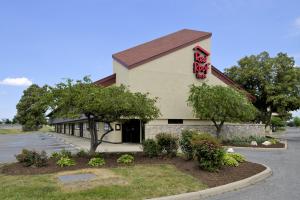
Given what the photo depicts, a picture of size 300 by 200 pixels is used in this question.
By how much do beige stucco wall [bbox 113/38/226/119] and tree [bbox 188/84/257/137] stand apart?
100 inches

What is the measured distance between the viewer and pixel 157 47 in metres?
30.0

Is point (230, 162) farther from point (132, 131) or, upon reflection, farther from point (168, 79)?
point (132, 131)

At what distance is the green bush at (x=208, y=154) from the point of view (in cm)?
1101

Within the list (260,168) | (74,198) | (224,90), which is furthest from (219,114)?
(74,198)

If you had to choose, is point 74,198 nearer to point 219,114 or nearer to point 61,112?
point 61,112

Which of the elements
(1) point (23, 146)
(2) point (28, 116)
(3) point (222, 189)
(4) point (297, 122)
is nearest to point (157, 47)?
(1) point (23, 146)

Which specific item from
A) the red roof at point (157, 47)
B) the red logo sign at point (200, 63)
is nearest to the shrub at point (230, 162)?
the red roof at point (157, 47)

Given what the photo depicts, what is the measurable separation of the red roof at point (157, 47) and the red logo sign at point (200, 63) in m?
1.04

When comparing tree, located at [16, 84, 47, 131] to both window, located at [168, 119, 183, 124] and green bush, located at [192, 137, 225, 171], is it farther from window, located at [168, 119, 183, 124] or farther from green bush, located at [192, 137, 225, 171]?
green bush, located at [192, 137, 225, 171]

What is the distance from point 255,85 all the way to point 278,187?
103 feet

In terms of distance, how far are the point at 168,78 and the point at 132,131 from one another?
18.5 ft

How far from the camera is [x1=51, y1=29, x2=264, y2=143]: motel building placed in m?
27.3

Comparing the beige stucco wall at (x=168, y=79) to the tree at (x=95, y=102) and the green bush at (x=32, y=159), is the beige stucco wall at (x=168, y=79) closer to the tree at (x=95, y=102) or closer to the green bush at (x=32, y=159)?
the tree at (x=95, y=102)

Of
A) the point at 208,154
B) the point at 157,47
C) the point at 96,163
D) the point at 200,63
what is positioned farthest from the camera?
the point at 200,63
